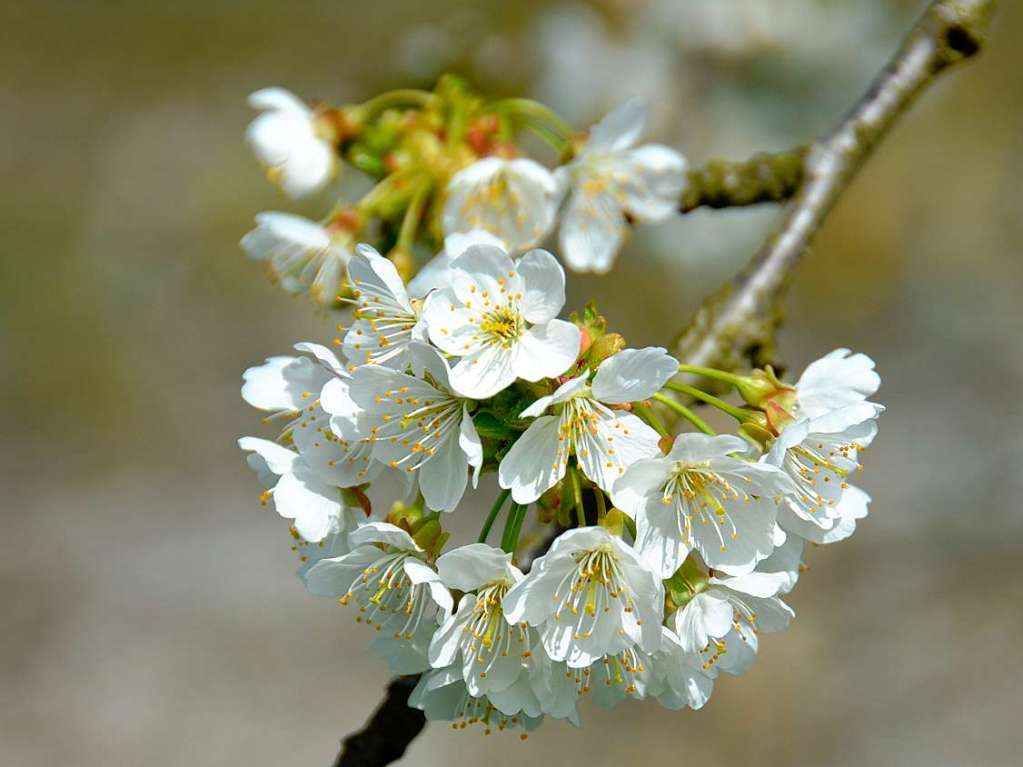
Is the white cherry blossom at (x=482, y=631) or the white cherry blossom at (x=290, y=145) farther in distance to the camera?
the white cherry blossom at (x=290, y=145)

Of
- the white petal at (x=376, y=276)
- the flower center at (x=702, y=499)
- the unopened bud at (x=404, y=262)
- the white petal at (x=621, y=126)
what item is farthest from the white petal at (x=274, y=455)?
the white petal at (x=621, y=126)

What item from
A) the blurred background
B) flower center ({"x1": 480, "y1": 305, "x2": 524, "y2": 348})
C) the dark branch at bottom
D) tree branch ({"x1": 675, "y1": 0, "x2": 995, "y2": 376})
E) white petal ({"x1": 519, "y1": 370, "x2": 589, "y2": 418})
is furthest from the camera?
the blurred background

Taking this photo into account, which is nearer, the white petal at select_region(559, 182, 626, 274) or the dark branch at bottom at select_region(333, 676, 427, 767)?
the dark branch at bottom at select_region(333, 676, 427, 767)

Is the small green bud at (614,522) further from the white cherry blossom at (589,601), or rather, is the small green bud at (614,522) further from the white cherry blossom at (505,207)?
the white cherry blossom at (505,207)

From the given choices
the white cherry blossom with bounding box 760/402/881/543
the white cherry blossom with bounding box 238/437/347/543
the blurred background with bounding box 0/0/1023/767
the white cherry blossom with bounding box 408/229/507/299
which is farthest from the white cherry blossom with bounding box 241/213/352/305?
the blurred background with bounding box 0/0/1023/767

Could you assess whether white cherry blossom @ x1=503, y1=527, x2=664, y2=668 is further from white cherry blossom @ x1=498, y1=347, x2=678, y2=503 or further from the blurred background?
the blurred background

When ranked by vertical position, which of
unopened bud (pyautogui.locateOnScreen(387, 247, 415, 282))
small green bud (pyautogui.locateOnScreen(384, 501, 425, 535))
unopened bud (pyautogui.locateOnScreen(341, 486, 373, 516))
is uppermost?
small green bud (pyautogui.locateOnScreen(384, 501, 425, 535))
